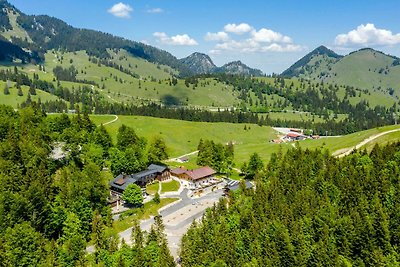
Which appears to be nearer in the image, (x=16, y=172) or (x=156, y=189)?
(x=16, y=172)

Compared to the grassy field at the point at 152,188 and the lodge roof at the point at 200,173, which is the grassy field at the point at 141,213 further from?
the lodge roof at the point at 200,173

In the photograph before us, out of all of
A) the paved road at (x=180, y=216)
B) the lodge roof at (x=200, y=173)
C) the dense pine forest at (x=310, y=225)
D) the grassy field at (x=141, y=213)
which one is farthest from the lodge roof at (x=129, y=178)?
the dense pine forest at (x=310, y=225)

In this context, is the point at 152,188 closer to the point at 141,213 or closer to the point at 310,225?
the point at 141,213

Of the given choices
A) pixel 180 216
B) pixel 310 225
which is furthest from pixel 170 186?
pixel 310 225

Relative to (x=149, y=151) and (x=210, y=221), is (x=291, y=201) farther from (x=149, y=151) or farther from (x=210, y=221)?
(x=149, y=151)

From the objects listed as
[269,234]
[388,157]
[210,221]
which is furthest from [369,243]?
[388,157]
